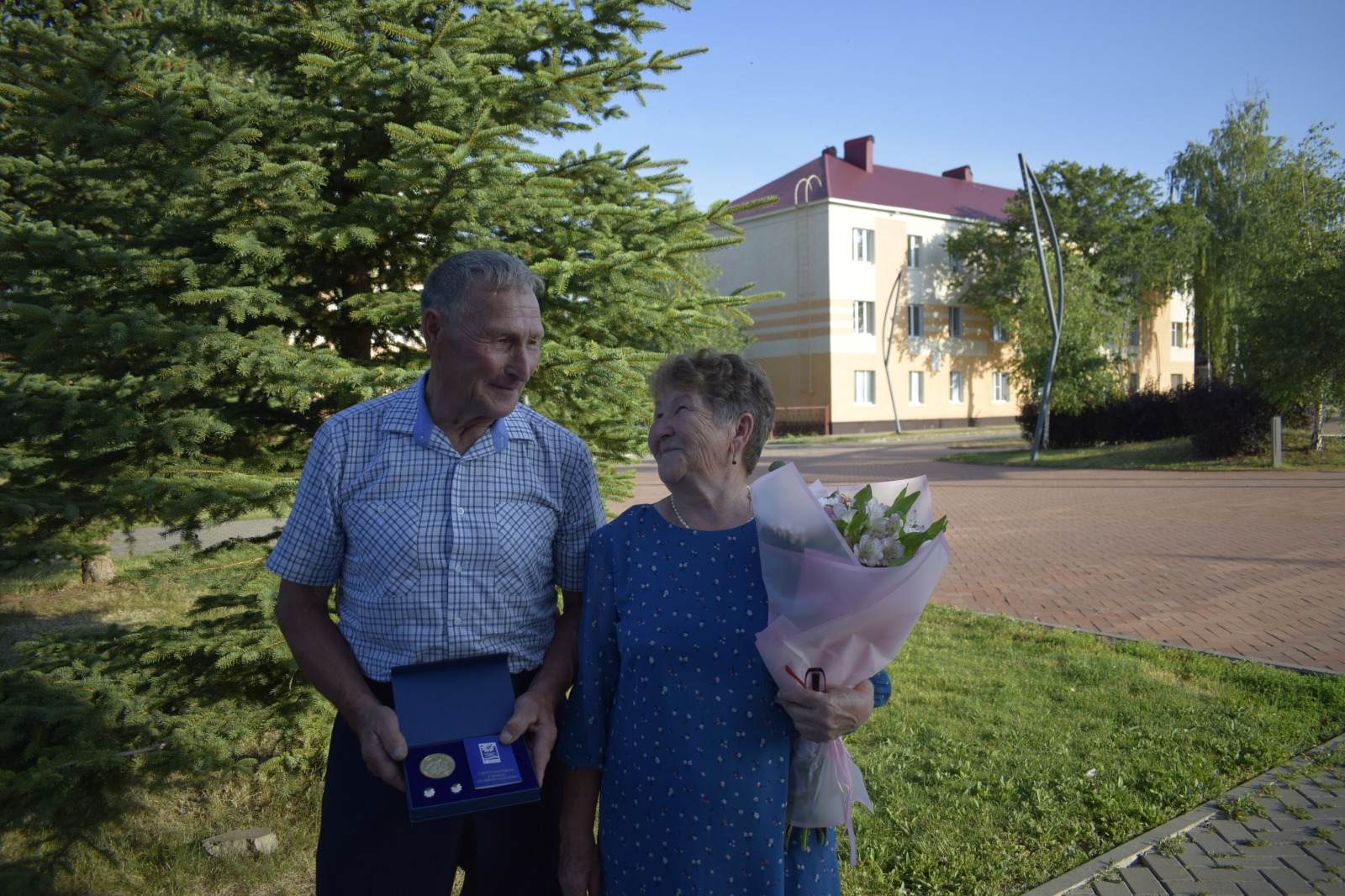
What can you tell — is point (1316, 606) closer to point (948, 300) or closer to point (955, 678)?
point (955, 678)

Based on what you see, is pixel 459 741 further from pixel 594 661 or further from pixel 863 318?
pixel 863 318

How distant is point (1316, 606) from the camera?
24.2 ft

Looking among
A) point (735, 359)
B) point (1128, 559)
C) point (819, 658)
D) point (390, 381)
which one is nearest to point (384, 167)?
point (390, 381)

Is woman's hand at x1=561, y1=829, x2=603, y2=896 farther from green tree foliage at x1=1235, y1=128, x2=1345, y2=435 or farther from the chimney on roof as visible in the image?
the chimney on roof

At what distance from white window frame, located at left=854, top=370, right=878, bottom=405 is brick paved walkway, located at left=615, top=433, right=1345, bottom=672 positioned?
779 inches

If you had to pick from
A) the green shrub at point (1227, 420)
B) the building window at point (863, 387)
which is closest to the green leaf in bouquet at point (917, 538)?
the green shrub at point (1227, 420)

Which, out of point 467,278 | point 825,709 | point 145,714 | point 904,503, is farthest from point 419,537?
point 145,714

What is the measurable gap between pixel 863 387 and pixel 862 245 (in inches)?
230

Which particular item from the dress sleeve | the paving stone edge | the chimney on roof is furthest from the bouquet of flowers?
the chimney on roof

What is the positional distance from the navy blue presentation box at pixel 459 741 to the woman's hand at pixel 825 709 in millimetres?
547

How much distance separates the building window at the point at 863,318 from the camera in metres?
37.8

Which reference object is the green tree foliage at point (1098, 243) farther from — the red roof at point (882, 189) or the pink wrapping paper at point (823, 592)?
the pink wrapping paper at point (823, 592)

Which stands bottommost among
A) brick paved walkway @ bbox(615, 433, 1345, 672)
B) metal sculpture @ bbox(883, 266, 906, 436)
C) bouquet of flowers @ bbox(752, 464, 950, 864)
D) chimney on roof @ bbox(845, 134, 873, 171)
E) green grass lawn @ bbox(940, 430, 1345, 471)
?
brick paved walkway @ bbox(615, 433, 1345, 672)

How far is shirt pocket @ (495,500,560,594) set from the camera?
210 centimetres
